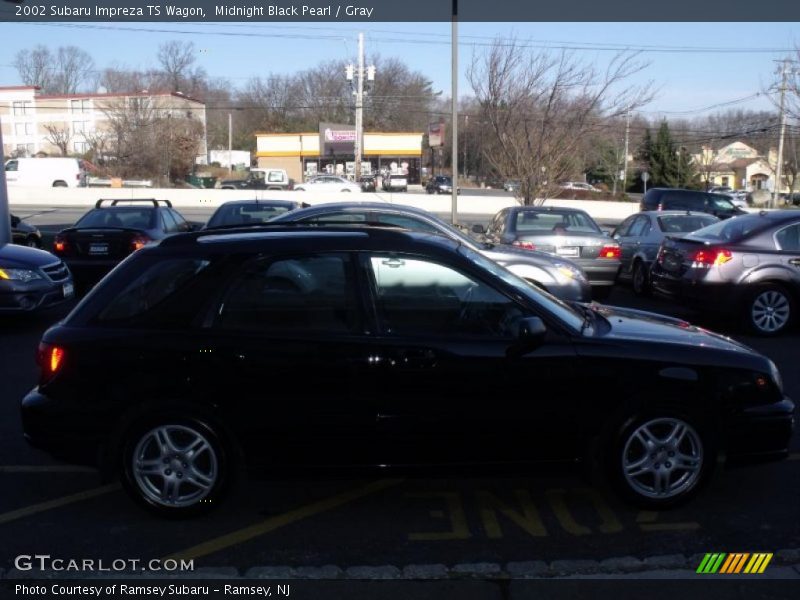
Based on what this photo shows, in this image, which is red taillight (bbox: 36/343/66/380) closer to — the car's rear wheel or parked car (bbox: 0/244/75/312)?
parked car (bbox: 0/244/75/312)

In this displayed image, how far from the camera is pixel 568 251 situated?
12.7 meters

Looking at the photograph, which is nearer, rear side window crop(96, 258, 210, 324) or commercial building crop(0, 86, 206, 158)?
rear side window crop(96, 258, 210, 324)

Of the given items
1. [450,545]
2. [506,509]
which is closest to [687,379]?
[506,509]

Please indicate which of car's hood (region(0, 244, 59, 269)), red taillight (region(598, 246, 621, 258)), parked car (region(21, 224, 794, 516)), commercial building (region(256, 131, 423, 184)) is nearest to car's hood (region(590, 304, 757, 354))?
parked car (region(21, 224, 794, 516))

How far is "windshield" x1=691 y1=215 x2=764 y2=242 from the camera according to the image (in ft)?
32.8

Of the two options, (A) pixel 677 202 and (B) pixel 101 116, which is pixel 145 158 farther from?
(A) pixel 677 202

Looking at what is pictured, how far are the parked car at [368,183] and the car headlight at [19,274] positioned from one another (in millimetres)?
42057

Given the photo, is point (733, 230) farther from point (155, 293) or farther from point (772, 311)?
point (155, 293)

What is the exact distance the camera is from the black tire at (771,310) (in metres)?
9.86

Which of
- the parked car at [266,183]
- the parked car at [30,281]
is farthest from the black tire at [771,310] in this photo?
the parked car at [266,183]

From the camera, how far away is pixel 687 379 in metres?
4.62

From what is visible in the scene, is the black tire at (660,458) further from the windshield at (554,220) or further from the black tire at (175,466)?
the windshield at (554,220)

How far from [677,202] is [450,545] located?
855 inches

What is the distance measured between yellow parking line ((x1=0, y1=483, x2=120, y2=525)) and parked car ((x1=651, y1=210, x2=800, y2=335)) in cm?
735
